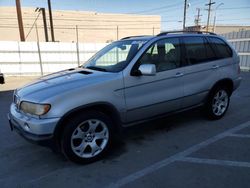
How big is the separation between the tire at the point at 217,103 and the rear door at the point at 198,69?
245mm

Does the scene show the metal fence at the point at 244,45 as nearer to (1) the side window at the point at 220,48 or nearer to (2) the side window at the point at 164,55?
(1) the side window at the point at 220,48

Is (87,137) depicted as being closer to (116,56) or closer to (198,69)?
(116,56)

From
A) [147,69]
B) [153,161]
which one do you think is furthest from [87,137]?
[147,69]

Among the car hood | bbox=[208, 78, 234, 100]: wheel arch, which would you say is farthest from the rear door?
the car hood

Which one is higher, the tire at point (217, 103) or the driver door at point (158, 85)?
the driver door at point (158, 85)

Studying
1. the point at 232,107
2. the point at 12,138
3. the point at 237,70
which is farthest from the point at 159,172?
the point at 232,107

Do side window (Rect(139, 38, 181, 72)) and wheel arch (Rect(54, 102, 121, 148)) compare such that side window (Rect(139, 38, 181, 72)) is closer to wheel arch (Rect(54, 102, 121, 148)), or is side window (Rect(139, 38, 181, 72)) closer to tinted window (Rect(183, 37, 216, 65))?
tinted window (Rect(183, 37, 216, 65))

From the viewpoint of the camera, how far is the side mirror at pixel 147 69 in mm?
3428

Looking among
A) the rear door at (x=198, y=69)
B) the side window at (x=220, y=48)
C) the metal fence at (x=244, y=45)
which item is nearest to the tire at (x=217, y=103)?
the rear door at (x=198, y=69)

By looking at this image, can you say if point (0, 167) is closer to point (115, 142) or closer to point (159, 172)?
point (115, 142)

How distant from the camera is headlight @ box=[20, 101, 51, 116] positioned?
9.68 feet

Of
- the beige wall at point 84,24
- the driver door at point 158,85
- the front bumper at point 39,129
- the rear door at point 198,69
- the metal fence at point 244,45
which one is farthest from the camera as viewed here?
the beige wall at point 84,24

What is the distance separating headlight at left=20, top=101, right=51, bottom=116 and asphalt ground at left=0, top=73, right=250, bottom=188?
86cm

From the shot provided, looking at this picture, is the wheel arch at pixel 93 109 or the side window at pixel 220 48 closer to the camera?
the wheel arch at pixel 93 109
